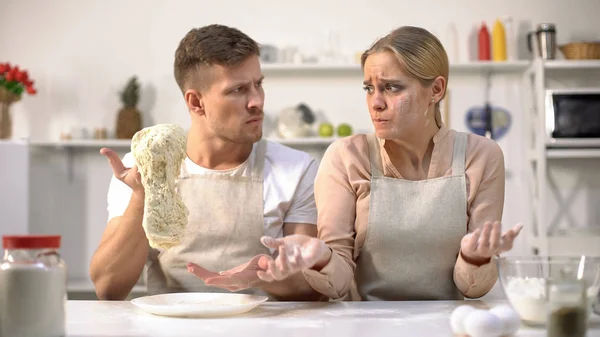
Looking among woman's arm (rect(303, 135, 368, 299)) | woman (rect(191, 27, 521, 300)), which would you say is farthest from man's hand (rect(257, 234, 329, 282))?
woman (rect(191, 27, 521, 300))

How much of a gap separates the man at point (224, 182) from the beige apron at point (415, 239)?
33 centimetres

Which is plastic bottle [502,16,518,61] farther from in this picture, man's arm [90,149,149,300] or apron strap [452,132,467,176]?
man's arm [90,149,149,300]

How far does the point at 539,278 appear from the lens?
1280 millimetres

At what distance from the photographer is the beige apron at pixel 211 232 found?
6.81ft

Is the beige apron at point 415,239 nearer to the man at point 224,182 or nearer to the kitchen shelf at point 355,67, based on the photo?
the man at point 224,182

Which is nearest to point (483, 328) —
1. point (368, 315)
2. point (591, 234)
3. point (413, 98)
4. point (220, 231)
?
point (368, 315)

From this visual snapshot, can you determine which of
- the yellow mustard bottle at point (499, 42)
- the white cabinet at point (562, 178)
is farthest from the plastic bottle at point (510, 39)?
the white cabinet at point (562, 178)

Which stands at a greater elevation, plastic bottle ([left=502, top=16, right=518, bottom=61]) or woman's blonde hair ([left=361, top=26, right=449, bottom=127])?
plastic bottle ([left=502, top=16, right=518, bottom=61])

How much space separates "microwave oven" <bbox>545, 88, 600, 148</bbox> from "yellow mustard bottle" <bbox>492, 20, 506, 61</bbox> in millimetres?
374

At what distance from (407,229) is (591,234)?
2.68 metres

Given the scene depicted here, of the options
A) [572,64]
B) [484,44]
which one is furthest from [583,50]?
[484,44]

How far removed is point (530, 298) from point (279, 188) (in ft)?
3.46

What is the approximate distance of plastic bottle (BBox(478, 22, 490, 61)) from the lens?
4199 mm

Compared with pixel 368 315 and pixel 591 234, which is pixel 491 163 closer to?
pixel 368 315
